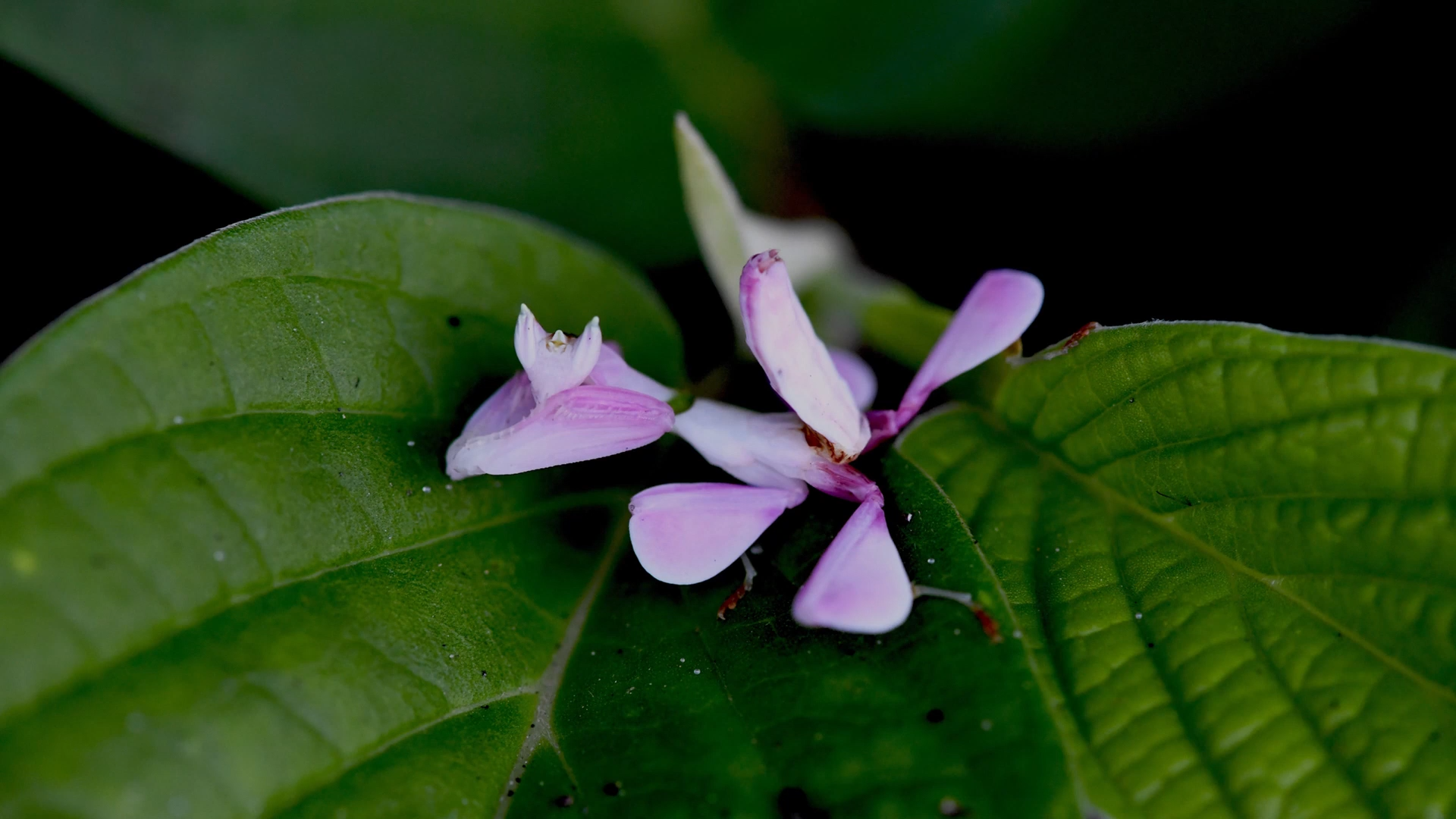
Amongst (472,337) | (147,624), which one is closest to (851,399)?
(472,337)

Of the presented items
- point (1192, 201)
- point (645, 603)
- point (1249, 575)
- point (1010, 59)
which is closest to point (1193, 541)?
point (1249, 575)

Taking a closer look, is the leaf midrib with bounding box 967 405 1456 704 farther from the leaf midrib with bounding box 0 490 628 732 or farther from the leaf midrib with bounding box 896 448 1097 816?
the leaf midrib with bounding box 0 490 628 732

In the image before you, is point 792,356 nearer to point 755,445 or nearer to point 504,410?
point 755,445

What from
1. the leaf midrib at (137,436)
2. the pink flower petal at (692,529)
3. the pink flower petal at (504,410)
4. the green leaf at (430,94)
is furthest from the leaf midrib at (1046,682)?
the green leaf at (430,94)

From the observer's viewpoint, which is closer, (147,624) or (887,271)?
(147,624)

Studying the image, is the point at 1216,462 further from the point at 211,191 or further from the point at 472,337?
the point at 211,191

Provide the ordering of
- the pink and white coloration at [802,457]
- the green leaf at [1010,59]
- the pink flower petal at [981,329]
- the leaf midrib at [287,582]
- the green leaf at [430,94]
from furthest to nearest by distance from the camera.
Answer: the green leaf at [1010,59] → the green leaf at [430,94] → the pink flower petal at [981,329] → the pink and white coloration at [802,457] → the leaf midrib at [287,582]

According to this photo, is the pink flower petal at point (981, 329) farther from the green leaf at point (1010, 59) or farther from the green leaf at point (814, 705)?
the green leaf at point (1010, 59)

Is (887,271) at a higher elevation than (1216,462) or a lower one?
higher
